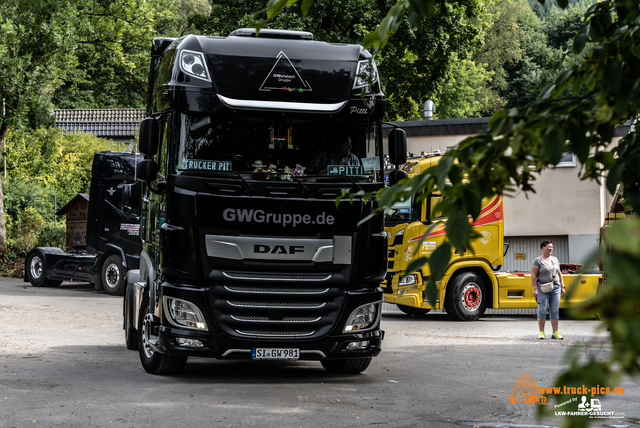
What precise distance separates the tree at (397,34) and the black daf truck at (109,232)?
614cm

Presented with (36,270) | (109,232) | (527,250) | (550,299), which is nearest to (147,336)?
(550,299)

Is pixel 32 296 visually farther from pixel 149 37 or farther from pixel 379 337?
pixel 379 337

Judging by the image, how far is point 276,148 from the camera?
820 cm

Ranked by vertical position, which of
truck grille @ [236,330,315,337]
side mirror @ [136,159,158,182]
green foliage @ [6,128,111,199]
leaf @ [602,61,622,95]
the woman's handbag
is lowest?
truck grille @ [236,330,315,337]

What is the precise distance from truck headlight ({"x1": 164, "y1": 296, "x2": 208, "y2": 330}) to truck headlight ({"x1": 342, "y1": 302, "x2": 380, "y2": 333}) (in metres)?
1.49

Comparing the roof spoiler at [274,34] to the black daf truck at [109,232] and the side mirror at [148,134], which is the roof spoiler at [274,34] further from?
the black daf truck at [109,232]

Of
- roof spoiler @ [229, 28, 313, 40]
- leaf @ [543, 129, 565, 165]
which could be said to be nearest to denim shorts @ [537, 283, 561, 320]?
roof spoiler @ [229, 28, 313, 40]

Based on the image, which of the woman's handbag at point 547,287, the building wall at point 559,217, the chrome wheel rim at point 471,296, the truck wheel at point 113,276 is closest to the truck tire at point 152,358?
the woman's handbag at point 547,287

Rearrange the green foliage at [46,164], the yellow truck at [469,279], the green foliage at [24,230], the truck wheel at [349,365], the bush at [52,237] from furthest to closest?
the green foliage at [46,164] → the bush at [52,237] → the green foliage at [24,230] → the yellow truck at [469,279] → the truck wheel at [349,365]

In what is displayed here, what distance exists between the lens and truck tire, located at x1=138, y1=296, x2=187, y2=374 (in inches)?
337

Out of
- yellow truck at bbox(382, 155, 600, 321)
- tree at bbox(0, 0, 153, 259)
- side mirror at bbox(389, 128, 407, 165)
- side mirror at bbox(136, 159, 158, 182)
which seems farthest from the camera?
tree at bbox(0, 0, 153, 259)

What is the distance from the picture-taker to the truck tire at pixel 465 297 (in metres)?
16.5

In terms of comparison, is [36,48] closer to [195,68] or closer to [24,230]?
[24,230]

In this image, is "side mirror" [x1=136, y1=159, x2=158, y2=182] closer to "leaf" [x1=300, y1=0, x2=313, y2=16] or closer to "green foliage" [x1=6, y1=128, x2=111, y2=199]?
"leaf" [x1=300, y1=0, x2=313, y2=16]
